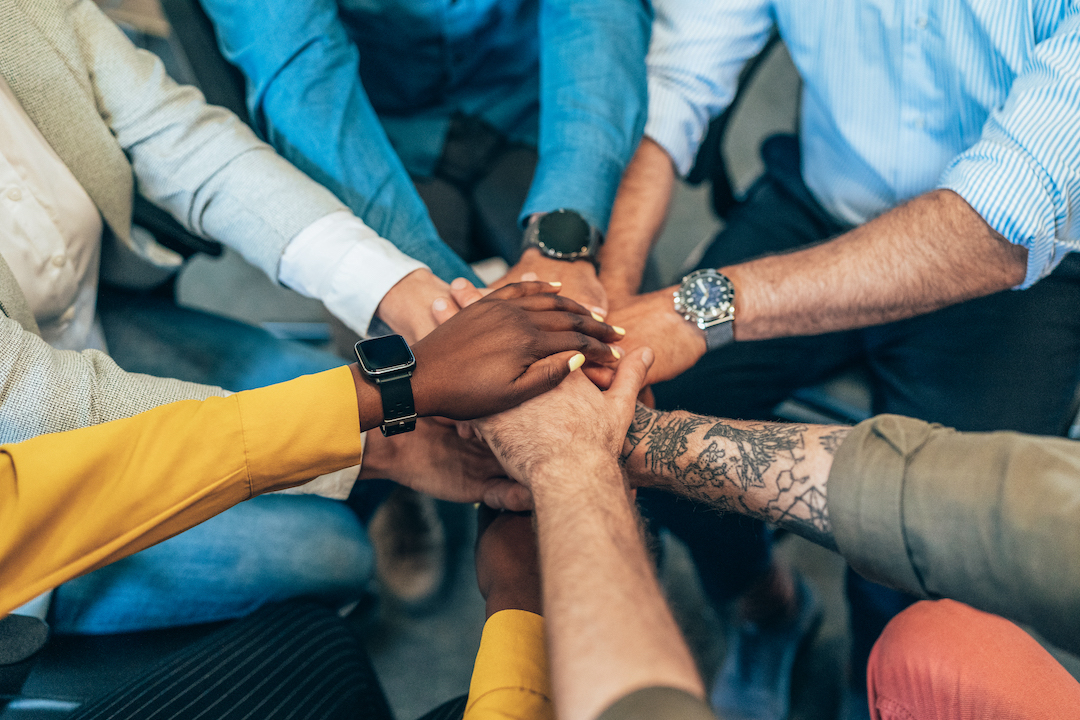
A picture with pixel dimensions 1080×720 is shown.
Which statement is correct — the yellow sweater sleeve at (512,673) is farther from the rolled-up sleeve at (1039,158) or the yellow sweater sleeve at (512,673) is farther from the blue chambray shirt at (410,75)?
the rolled-up sleeve at (1039,158)

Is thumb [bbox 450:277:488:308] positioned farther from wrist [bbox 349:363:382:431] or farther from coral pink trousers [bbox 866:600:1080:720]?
coral pink trousers [bbox 866:600:1080:720]

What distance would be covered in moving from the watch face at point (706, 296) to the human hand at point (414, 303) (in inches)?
17.2

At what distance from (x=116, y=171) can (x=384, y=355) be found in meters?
0.65

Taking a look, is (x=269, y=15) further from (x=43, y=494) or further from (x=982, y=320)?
(x=982, y=320)

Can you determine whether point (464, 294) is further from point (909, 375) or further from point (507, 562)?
point (909, 375)

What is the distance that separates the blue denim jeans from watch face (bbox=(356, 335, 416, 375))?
408 mm

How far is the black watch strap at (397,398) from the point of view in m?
0.94

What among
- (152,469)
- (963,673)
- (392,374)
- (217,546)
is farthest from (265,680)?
(963,673)

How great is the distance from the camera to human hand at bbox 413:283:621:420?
3.14 feet

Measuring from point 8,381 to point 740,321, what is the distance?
1151 millimetres

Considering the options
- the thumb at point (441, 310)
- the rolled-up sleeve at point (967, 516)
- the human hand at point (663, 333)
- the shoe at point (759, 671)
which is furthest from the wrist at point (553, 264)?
the shoe at point (759, 671)

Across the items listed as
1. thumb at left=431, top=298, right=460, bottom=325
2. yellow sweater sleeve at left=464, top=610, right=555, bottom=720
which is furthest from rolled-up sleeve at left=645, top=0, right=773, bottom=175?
yellow sweater sleeve at left=464, top=610, right=555, bottom=720

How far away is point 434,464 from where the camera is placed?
3.76 ft

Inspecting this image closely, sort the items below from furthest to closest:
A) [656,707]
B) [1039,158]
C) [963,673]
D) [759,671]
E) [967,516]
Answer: [759,671] < [1039,158] < [963,673] < [967,516] < [656,707]
